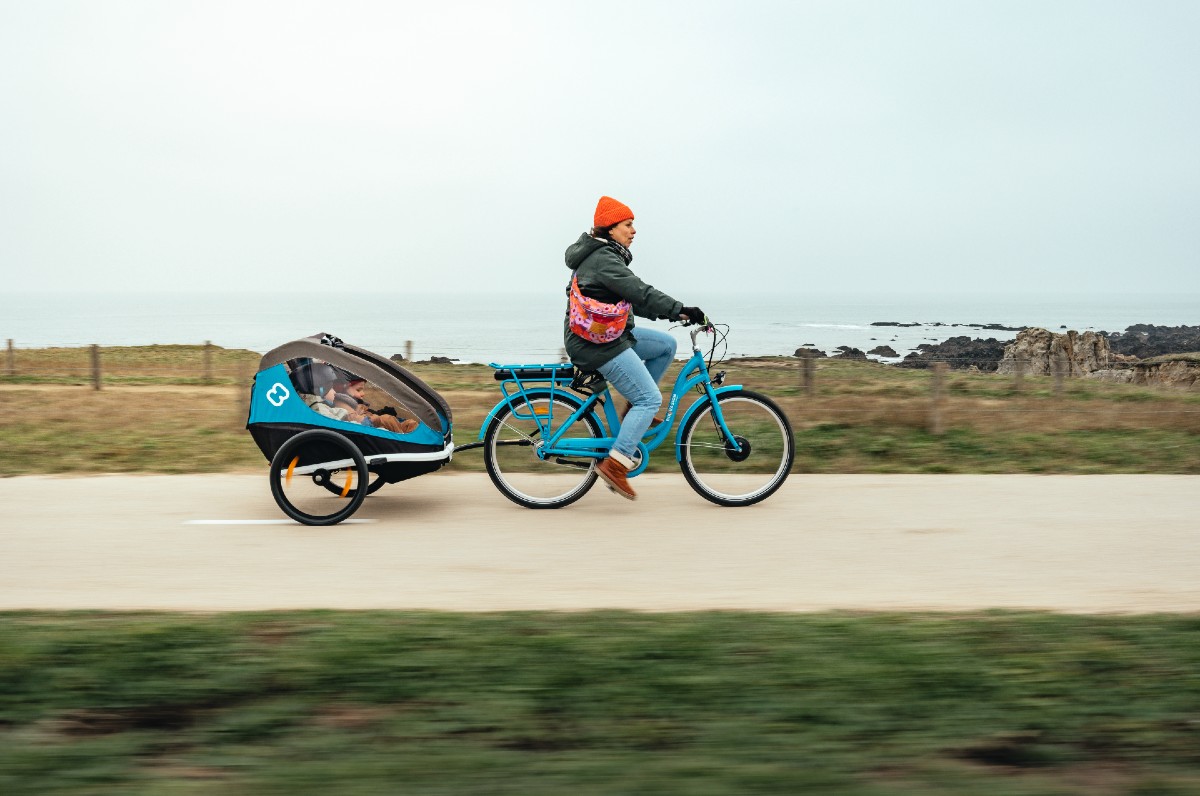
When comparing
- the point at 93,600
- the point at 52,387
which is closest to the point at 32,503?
the point at 93,600

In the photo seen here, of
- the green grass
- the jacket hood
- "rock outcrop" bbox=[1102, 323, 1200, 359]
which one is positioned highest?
"rock outcrop" bbox=[1102, 323, 1200, 359]

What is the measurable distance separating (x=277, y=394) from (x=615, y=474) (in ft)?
7.80

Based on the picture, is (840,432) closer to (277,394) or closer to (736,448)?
(736,448)

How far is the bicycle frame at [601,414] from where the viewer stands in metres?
7.61

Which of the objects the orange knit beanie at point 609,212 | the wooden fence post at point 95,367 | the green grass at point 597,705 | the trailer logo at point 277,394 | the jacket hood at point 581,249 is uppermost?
→ the orange knit beanie at point 609,212

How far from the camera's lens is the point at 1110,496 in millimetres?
7973

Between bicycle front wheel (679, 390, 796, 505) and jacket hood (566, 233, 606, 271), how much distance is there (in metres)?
1.40

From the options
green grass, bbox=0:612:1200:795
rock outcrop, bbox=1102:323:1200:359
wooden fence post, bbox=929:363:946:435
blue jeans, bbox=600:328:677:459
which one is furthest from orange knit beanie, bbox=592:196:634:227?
rock outcrop, bbox=1102:323:1200:359

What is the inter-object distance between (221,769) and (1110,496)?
690 centimetres

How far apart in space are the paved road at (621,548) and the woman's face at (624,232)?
75.1 inches

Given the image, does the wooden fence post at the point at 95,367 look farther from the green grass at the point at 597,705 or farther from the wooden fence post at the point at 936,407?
the green grass at the point at 597,705

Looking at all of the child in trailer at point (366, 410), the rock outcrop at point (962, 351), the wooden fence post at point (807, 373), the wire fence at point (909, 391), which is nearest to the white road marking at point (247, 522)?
the child in trailer at point (366, 410)

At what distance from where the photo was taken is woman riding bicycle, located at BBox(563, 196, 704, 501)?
23.8ft

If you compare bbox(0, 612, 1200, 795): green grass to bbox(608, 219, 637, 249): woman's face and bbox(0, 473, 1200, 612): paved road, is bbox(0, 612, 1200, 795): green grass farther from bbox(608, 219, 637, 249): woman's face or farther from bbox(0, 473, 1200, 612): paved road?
bbox(608, 219, 637, 249): woman's face
